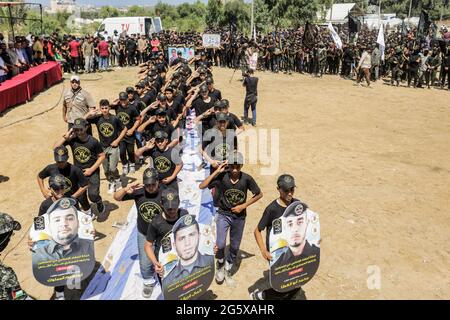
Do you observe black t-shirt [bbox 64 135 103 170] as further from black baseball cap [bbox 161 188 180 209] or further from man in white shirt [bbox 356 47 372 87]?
man in white shirt [bbox 356 47 372 87]

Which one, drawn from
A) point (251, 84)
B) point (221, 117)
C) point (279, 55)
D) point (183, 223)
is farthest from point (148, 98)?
point (279, 55)

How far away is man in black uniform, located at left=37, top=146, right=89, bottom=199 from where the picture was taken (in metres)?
6.12

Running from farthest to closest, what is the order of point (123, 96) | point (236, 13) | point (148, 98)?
point (236, 13) → point (148, 98) → point (123, 96)

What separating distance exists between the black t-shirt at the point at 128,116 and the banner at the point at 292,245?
5.56m

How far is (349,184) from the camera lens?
9570 millimetres

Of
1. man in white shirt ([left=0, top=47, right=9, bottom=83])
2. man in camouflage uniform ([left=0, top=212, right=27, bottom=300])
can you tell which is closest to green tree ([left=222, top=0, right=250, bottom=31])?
man in white shirt ([left=0, top=47, right=9, bottom=83])

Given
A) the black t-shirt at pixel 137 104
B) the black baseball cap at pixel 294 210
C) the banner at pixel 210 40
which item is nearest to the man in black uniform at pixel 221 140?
the black t-shirt at pixel 137 104

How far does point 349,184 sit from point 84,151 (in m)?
5.97

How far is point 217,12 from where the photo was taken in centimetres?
5841

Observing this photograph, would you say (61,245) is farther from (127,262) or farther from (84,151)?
(84,151)

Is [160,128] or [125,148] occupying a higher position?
[160,128]

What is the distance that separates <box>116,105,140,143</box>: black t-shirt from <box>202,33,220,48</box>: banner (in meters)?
19.0
